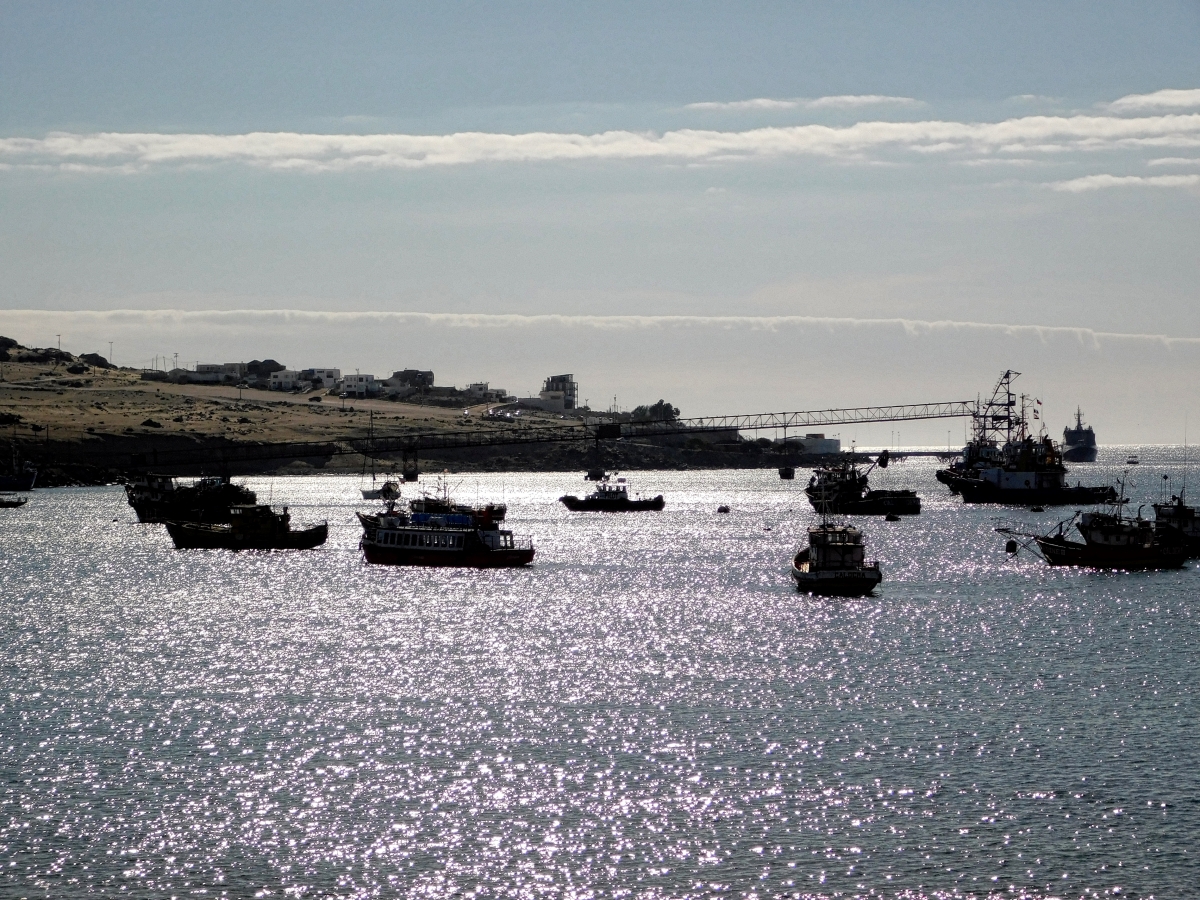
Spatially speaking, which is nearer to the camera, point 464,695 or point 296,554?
point 464,695

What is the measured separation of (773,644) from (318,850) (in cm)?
4104

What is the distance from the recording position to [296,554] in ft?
452

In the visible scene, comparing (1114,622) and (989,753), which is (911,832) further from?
(1114,622)

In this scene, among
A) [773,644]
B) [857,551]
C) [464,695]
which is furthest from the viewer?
[857,551]

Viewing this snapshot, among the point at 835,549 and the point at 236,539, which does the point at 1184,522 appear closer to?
the point at 835,549

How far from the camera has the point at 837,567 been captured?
329ft

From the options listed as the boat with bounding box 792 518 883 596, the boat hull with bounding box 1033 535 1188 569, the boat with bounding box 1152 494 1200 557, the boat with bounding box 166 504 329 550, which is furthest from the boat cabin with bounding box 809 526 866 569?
the boat with bounding box 166 504 329 550

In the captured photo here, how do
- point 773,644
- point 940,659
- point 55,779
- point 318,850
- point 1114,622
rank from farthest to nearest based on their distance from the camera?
point 1114,622 < point 773,644 < point 940,659 < point 55,779 < point 318,850

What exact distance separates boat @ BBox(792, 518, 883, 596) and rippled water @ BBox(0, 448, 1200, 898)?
225 cm

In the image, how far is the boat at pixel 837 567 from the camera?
100062 millimetres

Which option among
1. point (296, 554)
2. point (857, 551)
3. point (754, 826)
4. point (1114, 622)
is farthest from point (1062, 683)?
point (296, 554)

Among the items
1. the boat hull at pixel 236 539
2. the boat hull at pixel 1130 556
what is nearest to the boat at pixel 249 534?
the boat hull at pixel 236 539

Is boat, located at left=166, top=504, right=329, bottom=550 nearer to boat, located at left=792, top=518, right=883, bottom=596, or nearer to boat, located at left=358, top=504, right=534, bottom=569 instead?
boat, located at left=358, top=504, right=534, bottom=569

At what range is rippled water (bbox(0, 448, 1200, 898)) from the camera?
39562mm
